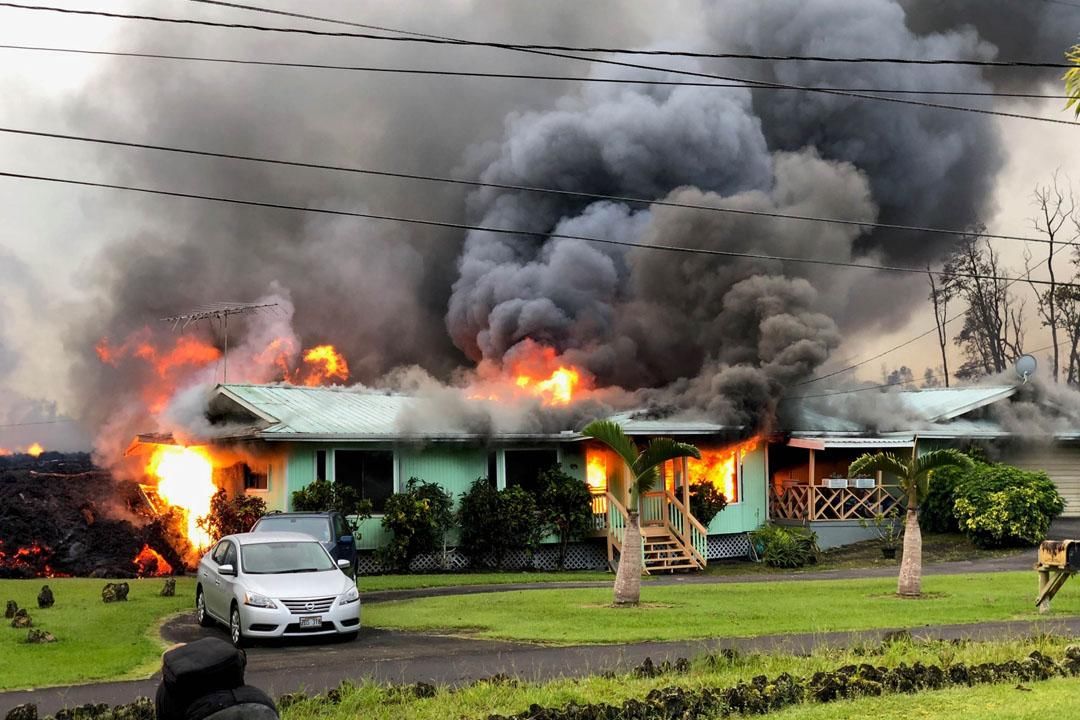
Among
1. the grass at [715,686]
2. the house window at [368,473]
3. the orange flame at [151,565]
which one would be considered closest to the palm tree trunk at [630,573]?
the grass at [715,686]

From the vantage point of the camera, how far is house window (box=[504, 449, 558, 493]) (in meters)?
27.1

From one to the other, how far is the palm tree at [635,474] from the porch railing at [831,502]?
46.0ft

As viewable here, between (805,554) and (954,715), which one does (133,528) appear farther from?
(954,715)

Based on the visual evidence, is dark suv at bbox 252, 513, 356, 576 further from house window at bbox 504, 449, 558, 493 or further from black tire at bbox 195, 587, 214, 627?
house window at bbox 504, 449, 558, 493

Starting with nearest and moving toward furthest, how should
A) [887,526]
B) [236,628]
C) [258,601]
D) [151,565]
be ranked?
[258,601], [236,628], [151,565], [887,526]

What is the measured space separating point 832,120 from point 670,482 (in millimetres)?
20629

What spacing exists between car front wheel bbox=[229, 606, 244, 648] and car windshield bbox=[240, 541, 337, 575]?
65cm

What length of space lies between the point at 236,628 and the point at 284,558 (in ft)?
4.68

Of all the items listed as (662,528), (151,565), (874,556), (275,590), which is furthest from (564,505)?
(275,590)

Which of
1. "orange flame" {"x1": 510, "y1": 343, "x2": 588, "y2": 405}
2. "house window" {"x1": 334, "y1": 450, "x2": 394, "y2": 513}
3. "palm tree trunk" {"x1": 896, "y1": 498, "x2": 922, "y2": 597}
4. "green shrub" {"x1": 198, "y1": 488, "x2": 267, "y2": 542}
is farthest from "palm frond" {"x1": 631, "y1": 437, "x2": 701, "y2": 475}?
"orange flame" {"x1": 510, "y1": 343, "x2": 588, "y2": 405}

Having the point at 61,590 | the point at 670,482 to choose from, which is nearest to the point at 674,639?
the point at 61,590

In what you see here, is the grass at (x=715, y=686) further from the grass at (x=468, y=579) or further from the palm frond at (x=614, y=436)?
the grass at (x=468, y=579)

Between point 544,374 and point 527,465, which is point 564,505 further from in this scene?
point 544,374

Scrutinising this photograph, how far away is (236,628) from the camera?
1378 cm
